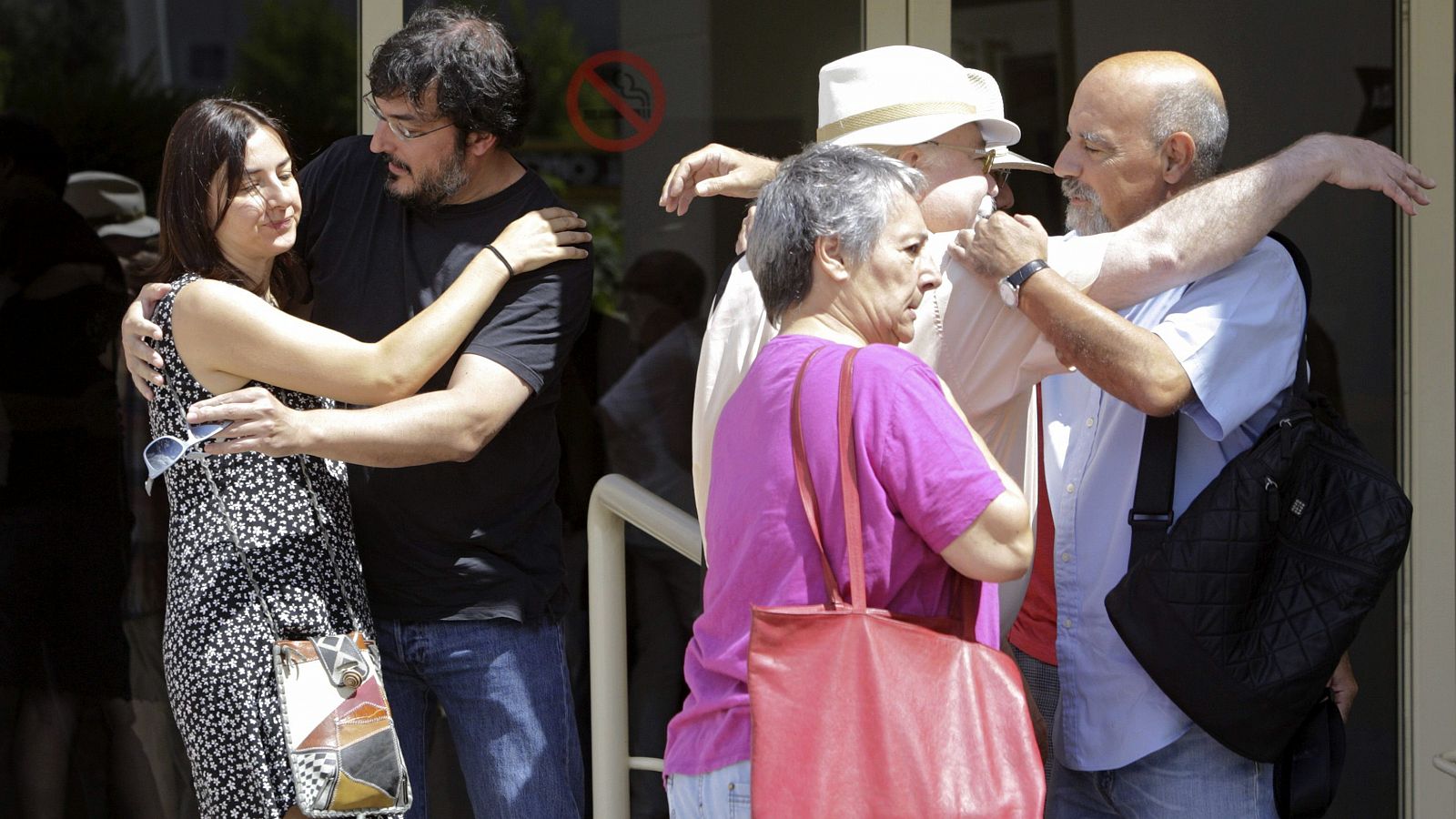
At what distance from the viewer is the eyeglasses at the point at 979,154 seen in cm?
209

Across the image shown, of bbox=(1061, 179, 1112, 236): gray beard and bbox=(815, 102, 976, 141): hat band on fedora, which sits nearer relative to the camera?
bbox=(815, 102, 976, 141): hat band on fedora

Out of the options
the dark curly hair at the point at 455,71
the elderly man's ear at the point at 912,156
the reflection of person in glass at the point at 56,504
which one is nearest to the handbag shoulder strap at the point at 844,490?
the elderly man's ear at the point at 912,156

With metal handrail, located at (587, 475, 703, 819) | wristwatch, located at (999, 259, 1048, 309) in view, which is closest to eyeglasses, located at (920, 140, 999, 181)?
wristwatch, located at (999, 259, 1048, 309)

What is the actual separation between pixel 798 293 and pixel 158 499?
2.40 metres

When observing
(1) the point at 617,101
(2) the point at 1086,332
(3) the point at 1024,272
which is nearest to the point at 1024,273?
(3) the point at 1024,272

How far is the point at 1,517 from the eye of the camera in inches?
140

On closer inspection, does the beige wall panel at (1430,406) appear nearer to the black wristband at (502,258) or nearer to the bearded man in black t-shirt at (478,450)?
the bearded man in black t-shirt at (478,450)

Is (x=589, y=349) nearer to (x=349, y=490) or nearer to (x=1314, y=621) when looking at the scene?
(x=349, y=490)

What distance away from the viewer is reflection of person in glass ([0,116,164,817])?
11.6ft

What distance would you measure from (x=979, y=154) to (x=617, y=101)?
160 cm

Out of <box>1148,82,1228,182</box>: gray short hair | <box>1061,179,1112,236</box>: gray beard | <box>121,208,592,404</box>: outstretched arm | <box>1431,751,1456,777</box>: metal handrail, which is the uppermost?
<box>1148,82,1228,182</box>: gray short hair

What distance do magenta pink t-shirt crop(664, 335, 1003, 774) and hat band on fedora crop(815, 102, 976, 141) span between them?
1.66 feet

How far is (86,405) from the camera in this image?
3562mm

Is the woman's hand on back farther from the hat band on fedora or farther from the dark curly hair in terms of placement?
the hat band on fedora
